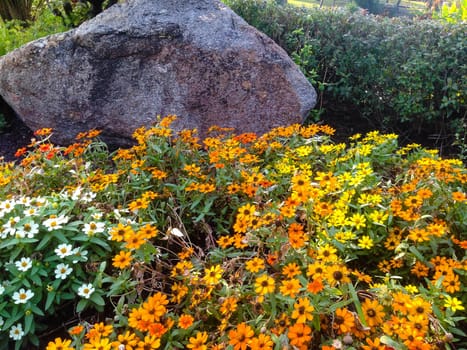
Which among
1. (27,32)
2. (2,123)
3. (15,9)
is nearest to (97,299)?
(2,123)

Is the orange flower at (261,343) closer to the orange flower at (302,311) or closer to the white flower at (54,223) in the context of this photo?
the orange flower at (302,311)

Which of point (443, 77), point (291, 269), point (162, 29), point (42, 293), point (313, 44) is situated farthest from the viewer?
point (313, 44)

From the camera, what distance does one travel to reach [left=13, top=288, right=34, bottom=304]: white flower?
73.7 inches

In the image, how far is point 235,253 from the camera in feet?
6.95

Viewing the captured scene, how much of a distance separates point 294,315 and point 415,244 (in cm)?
83

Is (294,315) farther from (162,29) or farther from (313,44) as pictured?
(313,44)

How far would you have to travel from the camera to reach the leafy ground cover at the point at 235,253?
1.65m

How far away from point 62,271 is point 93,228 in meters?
0.23

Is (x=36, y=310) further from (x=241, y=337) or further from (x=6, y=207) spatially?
(x=241, y=337)

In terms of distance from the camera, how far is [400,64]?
14.2ft

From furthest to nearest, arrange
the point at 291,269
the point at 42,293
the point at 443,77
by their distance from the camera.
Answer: the point at 443,77, the point at 42,293, the point at 291,269

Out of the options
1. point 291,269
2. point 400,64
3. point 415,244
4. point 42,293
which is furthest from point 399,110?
point 42,293

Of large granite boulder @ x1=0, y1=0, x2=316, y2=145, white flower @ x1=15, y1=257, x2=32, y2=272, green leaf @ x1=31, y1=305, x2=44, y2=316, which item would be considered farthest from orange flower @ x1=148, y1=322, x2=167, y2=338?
large granite boulder @ x1=0, y1=0, x2=316, y2=145

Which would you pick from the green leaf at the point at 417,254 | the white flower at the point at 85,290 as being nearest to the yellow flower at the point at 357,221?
the green leaf at the point at 417,254
